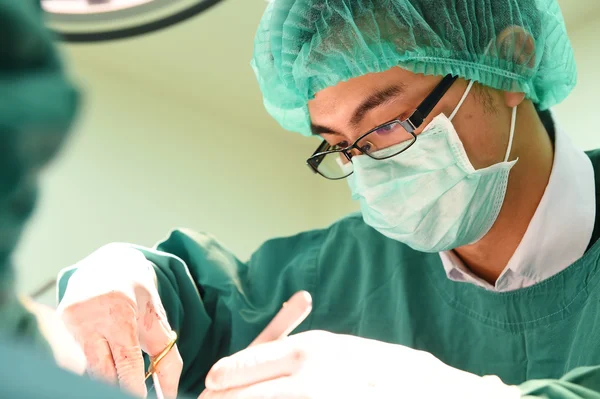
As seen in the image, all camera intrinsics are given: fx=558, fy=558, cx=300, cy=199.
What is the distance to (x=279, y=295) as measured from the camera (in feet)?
4.46

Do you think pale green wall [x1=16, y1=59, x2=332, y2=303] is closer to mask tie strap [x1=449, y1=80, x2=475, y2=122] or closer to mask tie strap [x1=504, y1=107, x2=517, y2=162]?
mask tie strap [x1=449, y1=80, x2=475, y2=122]

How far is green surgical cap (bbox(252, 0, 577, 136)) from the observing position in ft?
3.48

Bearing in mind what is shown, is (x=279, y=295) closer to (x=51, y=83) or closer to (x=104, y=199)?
(x=104, y=199)

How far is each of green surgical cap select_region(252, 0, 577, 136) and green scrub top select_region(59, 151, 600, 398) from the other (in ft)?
1.03

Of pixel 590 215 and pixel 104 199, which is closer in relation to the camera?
pixel 590 215

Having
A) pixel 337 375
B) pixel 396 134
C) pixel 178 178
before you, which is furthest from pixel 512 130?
pixel 178 178

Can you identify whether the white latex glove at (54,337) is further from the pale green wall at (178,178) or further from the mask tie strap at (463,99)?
the pale green wall at (178,178)

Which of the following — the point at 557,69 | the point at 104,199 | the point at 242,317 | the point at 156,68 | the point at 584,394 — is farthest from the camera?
the point at 156,68

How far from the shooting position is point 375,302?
52.6 inches

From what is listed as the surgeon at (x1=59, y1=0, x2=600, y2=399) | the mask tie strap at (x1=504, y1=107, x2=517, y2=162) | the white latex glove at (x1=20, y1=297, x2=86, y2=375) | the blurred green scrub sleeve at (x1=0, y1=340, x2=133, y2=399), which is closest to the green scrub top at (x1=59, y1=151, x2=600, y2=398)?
the surgeon at (x1=59, y1=0, x2=600, y2=399)

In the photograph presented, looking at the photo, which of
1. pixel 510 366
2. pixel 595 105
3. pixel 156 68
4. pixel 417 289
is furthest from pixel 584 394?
pixel 156 68

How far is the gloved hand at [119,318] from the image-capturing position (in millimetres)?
837

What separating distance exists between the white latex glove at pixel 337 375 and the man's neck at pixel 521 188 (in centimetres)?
48

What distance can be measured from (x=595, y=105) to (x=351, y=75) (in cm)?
103
